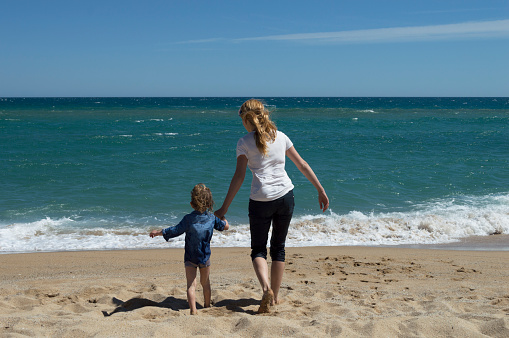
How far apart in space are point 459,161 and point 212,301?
16355 millimetres

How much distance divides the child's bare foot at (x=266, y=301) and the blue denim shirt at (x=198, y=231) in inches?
24.1

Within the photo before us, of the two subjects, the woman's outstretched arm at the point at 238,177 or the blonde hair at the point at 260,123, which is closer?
the blonde hair at the point at 260,123

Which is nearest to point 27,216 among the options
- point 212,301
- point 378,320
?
point 212,301

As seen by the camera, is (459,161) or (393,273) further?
(459,161)

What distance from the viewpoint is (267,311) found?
3770 mm

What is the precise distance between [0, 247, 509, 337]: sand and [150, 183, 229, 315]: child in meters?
0.40

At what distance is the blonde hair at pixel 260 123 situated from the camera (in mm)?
3512

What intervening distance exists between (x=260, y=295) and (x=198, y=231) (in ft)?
3.53

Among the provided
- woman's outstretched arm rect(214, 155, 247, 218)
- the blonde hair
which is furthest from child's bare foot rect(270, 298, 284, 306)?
the blonde hair

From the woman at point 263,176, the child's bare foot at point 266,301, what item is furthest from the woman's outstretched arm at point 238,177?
the child's bare foot at point 266,301

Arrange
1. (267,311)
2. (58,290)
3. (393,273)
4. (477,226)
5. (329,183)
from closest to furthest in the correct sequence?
(267,311) → (58,290) → (393,273) → (477,226) → (329,183)

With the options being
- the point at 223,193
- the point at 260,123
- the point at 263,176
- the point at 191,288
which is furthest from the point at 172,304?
the point at 223,193

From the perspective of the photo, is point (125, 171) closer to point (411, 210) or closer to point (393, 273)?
point (411, 210)

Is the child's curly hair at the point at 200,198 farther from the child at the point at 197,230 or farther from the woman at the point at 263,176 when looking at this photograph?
the woman at the point at 263,176
